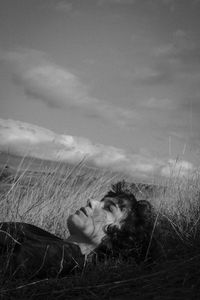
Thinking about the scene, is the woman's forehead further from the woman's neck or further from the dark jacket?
the dark jacket

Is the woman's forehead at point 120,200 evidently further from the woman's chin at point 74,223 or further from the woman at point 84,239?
the woman's chin at point 74,223

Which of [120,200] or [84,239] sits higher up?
[120,200]

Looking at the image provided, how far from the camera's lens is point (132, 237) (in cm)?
249

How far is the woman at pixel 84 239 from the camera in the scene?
194cm

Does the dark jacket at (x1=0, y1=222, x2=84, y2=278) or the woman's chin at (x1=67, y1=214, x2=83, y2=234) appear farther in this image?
the woman's chin at (x1=67, y1=214, x2=83, y2=234)

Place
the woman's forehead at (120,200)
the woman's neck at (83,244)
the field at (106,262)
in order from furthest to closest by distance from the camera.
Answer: the woman's forehead at (120,200) → the woman's neck at (83,244) → the field at (106,262)

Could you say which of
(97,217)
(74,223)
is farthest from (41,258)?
(97,217)

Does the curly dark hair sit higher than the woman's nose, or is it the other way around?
the woman's nose

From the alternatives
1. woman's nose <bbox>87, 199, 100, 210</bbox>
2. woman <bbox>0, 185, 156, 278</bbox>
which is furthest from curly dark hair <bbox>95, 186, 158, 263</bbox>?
woman's nose <bbox>87, 199, 100, 210</bbox>

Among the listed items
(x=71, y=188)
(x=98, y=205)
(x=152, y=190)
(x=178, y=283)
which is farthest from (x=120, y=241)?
(x=152, y=190)

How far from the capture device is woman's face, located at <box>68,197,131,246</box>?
87.6 inches

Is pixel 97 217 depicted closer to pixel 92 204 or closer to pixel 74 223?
pixel 92 204

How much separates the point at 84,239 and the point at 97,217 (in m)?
0.16

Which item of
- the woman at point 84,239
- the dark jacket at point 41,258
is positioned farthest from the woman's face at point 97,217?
the dark jacket at point 41,258
